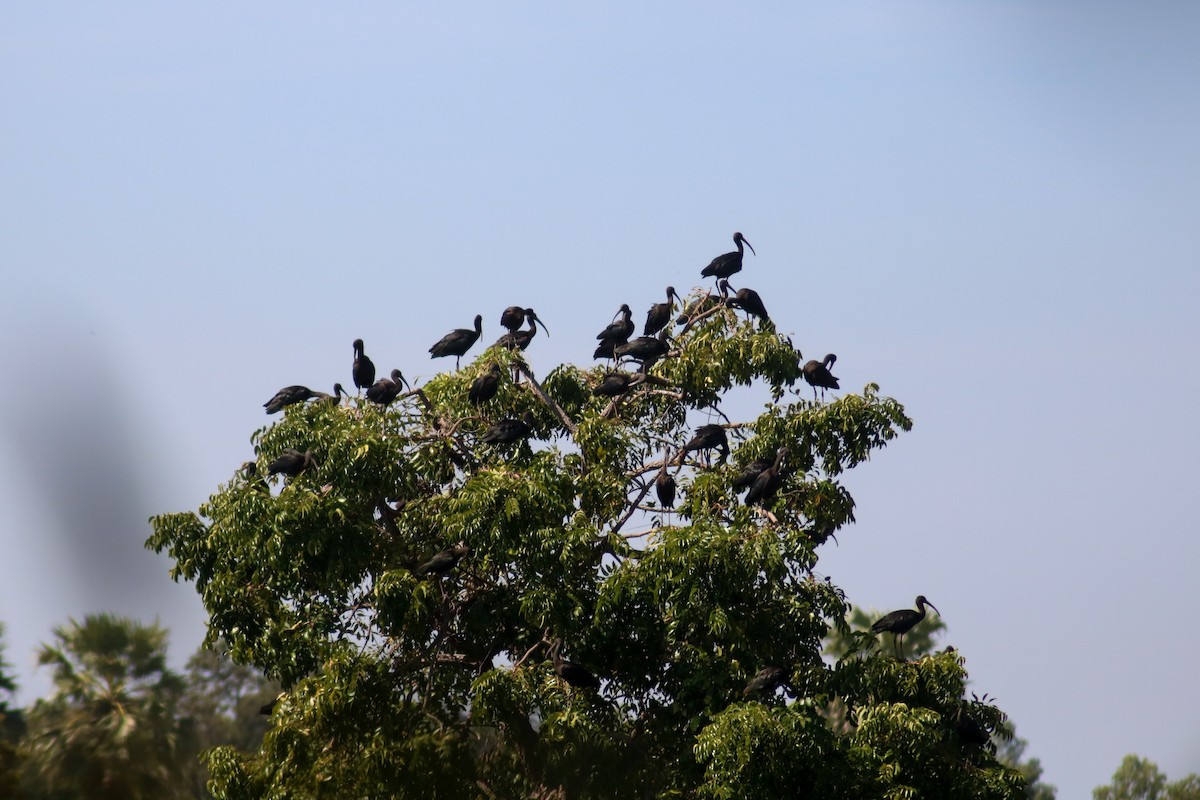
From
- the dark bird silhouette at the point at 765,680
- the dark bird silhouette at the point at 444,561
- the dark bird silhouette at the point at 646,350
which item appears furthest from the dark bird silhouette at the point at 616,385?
the dark bird silhouette at the point at 765,680

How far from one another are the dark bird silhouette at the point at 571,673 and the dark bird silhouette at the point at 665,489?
180 cm

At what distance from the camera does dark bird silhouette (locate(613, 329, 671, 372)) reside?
16234 millimetres

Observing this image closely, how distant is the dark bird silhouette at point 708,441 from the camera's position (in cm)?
1533

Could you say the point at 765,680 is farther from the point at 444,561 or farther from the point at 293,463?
the point at 293,463

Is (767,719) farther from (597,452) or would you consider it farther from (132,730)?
(132,730)

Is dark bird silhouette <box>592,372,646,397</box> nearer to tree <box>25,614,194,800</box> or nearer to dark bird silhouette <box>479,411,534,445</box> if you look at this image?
dark bird silhouette <box>479,411,534,445</box>

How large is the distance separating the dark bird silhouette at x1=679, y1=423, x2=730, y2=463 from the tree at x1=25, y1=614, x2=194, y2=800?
29.7 feet

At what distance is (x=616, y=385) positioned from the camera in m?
15.6

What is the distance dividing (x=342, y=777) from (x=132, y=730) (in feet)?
23.4

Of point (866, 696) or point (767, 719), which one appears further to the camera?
point (866, 696)

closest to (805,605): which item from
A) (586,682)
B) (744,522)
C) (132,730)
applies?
(744,522)

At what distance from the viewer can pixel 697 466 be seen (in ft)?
49.7

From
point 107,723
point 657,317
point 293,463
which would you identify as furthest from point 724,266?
point 107,723

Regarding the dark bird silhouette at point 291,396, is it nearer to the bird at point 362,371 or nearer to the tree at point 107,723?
the bird at point 362,371
